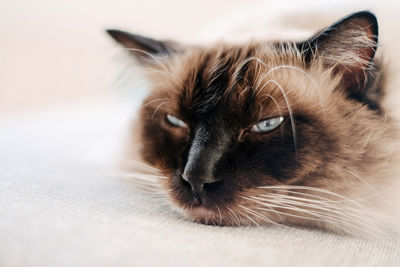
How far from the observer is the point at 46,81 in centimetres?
310

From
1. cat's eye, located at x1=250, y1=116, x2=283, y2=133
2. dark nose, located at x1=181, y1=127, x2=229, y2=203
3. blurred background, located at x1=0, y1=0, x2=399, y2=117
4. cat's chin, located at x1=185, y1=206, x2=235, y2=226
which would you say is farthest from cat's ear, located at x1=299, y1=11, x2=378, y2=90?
blurred background, located at x1=0, y1=0, x2=399, y2=117

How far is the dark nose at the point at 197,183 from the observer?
894 mm

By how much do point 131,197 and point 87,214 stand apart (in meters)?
0.26

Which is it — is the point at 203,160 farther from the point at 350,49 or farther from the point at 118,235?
the point at 350,49

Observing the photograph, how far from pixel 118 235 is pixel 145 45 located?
690 millimetres

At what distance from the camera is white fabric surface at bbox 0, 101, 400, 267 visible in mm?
643

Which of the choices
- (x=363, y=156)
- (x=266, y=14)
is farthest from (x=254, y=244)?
(x=266, y=14)

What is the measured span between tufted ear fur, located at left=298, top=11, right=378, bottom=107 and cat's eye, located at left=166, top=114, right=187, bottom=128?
1.17ft

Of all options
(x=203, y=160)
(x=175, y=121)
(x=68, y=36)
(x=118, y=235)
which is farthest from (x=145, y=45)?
(x=68, y=36)

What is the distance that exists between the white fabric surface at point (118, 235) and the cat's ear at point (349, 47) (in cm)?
40

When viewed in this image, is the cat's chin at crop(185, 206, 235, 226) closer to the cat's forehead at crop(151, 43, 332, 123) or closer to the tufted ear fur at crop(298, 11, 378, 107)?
the cat's forehead at crop(151, 43, 332, 123)

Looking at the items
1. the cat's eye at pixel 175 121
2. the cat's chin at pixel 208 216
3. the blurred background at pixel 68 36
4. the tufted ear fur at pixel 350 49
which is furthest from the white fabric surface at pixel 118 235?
the blurred background at pixel 68 36

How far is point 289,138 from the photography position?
3.13 ft

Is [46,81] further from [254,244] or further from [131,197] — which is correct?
[254,244]
